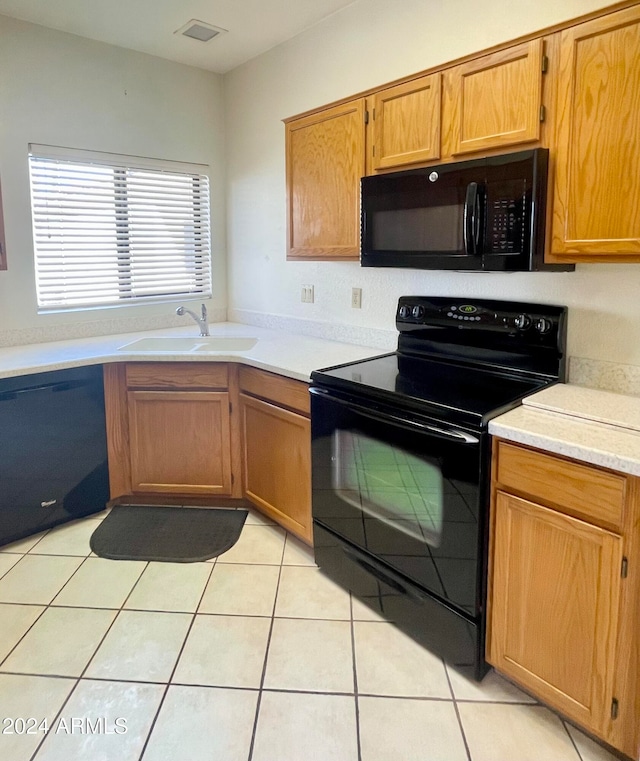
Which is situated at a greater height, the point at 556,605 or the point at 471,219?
A: the point at 471,219

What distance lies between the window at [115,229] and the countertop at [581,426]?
2.56 m

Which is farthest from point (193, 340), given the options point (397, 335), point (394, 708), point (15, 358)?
point (394, 708)

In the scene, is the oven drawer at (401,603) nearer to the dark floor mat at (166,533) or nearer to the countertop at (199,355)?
the dark floor mat at (166,533)

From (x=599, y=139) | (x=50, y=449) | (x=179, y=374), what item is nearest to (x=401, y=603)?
(x=179, y=374)

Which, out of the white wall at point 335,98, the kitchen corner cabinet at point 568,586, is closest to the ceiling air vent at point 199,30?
the white wall at point 335,98

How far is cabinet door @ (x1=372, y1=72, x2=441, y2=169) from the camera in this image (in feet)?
6.59

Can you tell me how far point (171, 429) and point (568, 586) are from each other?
6.56 feet

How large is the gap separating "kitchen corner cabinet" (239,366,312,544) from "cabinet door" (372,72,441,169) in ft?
3.27

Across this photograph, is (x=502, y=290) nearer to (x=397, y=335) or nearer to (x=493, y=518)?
(x=397, y=335)

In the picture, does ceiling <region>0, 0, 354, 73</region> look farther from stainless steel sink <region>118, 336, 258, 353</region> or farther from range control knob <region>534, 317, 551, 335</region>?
range control knob <region>534, 317, 551, 335</region>

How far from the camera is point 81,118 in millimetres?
3039

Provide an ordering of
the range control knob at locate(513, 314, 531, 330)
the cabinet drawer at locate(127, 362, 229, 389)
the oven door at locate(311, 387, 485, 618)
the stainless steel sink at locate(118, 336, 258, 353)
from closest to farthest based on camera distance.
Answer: the oven door at locate(311, 387, 485, 618) → the range control knob at locate(513, 314, 531, 330) → the cabinet drawer at locate(127, 362, 229, 389) → the stainless steel sink at locate(118, 336, 258, 353)

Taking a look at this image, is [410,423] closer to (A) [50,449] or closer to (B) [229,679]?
(B) [229,679]

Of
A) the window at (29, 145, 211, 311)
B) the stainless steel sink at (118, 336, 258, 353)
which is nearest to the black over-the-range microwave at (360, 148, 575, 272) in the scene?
the stainless steel sink at (118, 336, 258, 353)
